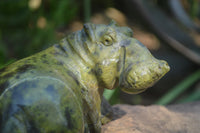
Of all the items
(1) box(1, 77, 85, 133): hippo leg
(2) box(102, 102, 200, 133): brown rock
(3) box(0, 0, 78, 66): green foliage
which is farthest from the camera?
(3) box(0, 0, 78, 66): green foliage

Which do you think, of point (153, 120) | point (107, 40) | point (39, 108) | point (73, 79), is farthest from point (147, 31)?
point (39, 108)

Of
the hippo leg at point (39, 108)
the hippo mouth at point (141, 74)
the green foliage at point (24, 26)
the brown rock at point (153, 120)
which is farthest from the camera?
the green foliage at point (24, 26)

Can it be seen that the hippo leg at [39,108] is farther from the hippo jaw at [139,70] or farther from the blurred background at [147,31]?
the blurred background at [147,31]

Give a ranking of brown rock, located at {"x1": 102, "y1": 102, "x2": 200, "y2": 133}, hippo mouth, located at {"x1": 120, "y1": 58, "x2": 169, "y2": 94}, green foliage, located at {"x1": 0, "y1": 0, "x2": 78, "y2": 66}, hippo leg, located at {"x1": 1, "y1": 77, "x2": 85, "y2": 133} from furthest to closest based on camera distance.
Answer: green foliage, located at {"x1": 0, "y1": 0, "x2": 78, "y2": 66} → brown rock, located at {"x1": 102, "y1": 102, "x2": 200, "y2": 133} → hippo mouth, located at {"x1": 120, "y1": 58, "x2": 169, "y2": 94} → hippo leg, located at {"x1": 1, "y1": 77, "x2": 85, "y2": 133}

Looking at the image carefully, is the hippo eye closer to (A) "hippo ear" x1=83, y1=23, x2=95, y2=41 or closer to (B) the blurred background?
(A) "hippo ear" x1=83, y1=23, x2=95, y2=41

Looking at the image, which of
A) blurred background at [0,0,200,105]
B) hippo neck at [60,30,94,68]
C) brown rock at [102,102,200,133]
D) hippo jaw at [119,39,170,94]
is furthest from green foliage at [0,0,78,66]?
hippo jaw at [119,39,170,94]

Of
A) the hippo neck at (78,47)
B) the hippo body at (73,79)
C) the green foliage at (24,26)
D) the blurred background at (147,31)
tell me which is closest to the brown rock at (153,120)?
the hippo body at (73,79)

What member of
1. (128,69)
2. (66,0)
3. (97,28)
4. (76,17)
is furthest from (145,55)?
(76,17)
